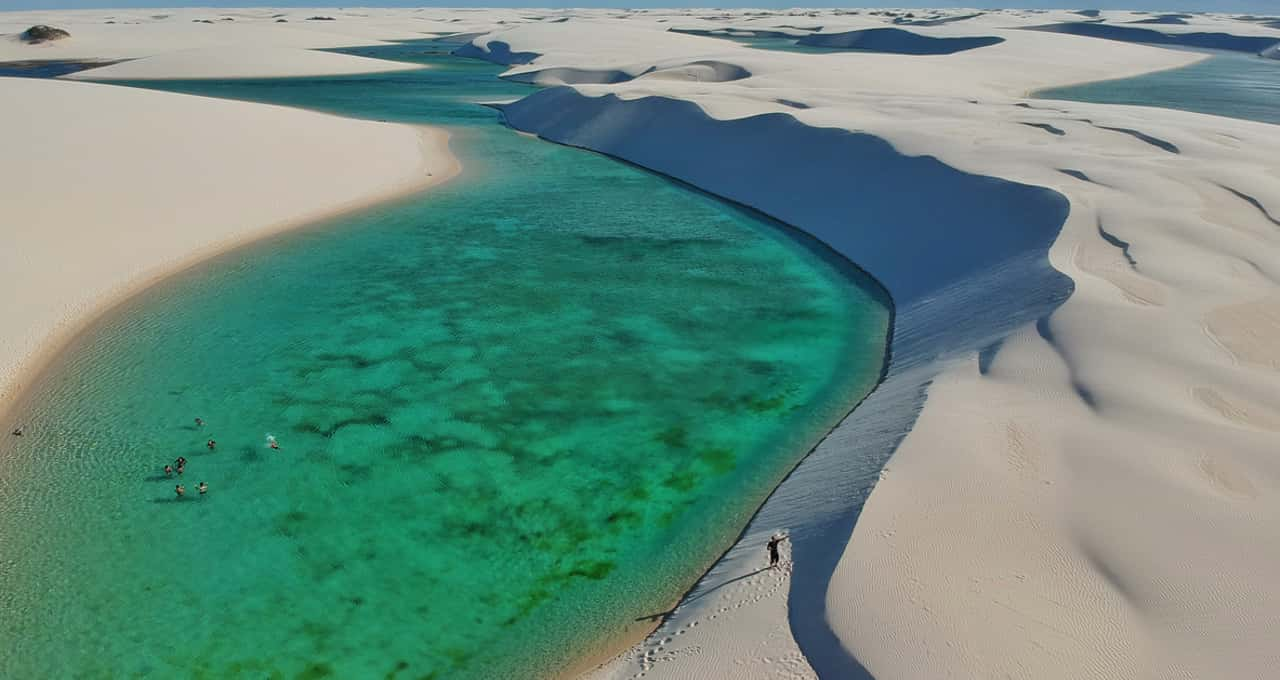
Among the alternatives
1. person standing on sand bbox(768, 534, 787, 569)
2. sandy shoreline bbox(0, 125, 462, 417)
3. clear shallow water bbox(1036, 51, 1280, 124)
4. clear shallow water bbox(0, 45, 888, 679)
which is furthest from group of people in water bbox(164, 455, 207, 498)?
clear shallow water bbox(1036, 51, 1280, 124)

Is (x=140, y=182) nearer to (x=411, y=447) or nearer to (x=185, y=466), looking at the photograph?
(x=185, y=466)

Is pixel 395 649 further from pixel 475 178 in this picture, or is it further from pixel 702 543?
pixel 475 178

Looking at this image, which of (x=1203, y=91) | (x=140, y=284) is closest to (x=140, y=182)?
(x=140, y=284)

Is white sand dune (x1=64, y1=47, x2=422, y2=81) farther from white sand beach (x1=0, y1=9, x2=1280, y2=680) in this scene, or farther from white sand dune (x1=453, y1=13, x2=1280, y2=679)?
white sand dune (x1=453, y1=13, x2=1280, y2=679)

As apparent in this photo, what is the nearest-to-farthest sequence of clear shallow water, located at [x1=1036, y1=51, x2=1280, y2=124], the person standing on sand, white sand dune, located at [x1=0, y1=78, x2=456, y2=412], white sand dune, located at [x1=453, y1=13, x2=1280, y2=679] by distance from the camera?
white sand dune, located at [x1=453, y1=13, x2=1280, y2=679], the person standing on sand, white sand dune, located at [x1=0, y1=78, x2=456, y2=412], clear shallow water, located at [x1=1036, y1=51, x2=1280, y2=124]

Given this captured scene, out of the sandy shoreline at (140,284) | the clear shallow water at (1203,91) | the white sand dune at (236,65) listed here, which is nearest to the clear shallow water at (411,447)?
the sandy shoreline at (140,284)

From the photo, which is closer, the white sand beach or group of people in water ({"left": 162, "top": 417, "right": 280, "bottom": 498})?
the white sand beach
